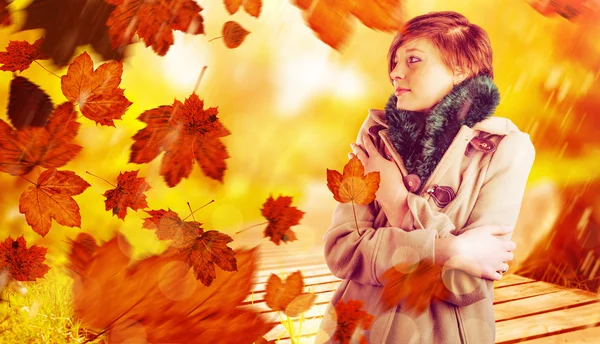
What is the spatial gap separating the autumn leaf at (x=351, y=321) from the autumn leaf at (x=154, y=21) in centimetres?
63

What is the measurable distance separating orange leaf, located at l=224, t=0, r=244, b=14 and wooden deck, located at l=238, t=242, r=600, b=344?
480mm

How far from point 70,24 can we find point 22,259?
553mm

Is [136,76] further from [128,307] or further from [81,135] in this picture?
[128,307]

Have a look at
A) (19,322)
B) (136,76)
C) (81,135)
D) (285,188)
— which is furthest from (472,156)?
(19,322)

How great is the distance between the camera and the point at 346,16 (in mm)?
904

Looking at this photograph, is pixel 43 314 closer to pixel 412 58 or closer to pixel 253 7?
pixel 253 7

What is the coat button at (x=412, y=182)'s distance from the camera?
2.90 feet

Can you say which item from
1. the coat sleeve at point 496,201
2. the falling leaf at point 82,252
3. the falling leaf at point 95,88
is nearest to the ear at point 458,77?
the coat sleeve at point 496,201

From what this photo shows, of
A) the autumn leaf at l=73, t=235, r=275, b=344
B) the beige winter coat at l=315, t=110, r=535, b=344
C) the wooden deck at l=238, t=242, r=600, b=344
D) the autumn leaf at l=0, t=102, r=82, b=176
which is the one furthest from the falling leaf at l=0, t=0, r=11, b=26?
the beige winter coat at l=315, t=110, r=535, b=344

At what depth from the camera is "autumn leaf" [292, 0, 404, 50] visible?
2.90 ft

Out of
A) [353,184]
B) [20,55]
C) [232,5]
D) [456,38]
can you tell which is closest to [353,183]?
[353,184]

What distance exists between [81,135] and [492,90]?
879 millimetres

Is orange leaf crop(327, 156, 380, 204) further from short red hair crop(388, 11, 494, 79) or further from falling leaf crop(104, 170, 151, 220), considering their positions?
falling leaf crop(104, 170, 151, 220)

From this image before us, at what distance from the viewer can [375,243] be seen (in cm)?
89
